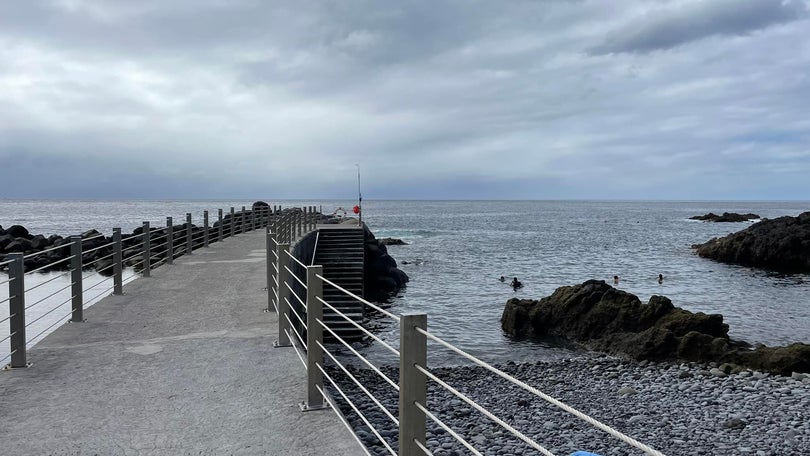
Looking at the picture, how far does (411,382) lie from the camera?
3.29 meters

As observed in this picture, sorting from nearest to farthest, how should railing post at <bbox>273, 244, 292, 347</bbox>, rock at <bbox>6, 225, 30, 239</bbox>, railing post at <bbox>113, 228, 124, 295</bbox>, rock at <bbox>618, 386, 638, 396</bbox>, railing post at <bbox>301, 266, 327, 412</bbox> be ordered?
railing post at <bbox>301, 266, 327, 412</bbox>, railing post at <bbox>273, 244, 292, 347</bbox>, railing post at <bbox>113, 228, 124, 295</bbox>, rock at <bbox>618, 386, 638, 396</bbox>, rock at <bbox>6, 225, 30, 239</bbox>

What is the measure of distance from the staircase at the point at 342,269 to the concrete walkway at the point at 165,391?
29.0 ft

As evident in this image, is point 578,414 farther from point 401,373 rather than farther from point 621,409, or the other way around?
point 621,409

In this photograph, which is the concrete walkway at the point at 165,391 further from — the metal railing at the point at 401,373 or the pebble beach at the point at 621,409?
the pebble beach at the point at 621,409

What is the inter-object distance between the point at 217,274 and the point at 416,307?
10.1 metres

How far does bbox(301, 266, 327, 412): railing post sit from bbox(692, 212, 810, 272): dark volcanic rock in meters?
38.4

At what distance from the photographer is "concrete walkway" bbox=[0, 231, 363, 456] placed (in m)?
4.52

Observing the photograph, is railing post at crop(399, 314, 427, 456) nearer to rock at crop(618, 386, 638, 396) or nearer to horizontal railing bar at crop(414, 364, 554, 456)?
horizontal railing bar at crop(414, 364, 554, 456)

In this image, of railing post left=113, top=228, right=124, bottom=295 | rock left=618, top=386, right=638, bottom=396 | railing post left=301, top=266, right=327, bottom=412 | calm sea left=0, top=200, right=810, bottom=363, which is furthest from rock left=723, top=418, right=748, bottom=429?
railing post left=113, top=228, right=124, bottom=295

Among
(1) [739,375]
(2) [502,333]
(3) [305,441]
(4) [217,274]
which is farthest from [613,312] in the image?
(3) [305,441]

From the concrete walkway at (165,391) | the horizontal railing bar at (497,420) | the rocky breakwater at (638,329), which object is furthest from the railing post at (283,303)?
the rocky breakwater at (638,329)

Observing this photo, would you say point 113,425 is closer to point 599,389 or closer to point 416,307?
point 599,389

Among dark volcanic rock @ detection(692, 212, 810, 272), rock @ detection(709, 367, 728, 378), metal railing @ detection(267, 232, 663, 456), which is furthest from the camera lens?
dark volcanic rock @ detection(692, 212, 810, 272)

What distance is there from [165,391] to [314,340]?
1723mm
